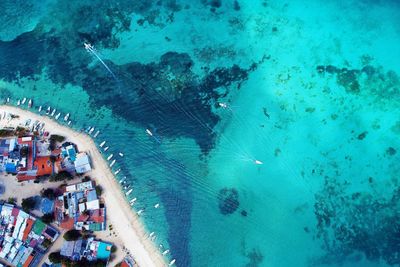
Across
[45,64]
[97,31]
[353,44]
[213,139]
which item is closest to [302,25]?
[353,44]

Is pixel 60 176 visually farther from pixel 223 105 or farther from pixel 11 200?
pixel 223 105

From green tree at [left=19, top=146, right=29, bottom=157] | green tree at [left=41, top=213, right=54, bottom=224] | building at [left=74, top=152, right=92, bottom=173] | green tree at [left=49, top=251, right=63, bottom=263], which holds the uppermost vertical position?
green tree at [left=19, top=146, right=29, bottom=157]

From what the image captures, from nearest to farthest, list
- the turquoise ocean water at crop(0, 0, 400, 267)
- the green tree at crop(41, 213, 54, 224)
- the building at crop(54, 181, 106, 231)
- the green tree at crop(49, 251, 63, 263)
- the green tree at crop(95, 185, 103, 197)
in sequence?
1. the green tree at crop(49, 251, 63, 263)
2. the green tree at crop(41, 213, 54, 224)
3. the building at crop(54, 181, 106, 231)
4. the turquoise ocean water at crop(0, 0, 400, 267)
5. the green tree at crop(95, 185, 103, 197)

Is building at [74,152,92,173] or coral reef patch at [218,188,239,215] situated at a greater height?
building at [74,152,92,173]

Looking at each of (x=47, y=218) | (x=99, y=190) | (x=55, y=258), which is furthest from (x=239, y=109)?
(x=55, y=258)

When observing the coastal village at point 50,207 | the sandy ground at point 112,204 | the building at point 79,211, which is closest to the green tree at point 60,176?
the coastal village at point 50,207

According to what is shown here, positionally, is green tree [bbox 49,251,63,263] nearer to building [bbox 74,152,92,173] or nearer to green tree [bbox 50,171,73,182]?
green tree [bbox 50,171,73,182]

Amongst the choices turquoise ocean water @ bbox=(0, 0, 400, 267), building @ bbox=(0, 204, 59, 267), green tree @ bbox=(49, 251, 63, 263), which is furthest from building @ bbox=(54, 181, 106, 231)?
turquoise ocean water @ bbox=(0, 0, 400, 267)

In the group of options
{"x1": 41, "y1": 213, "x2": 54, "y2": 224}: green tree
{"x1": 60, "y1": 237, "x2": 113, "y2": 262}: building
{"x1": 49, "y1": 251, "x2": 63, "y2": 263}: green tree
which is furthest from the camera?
{"x1": 41, "y1": 213, "x2": 54, "y2": 224}: green tree
